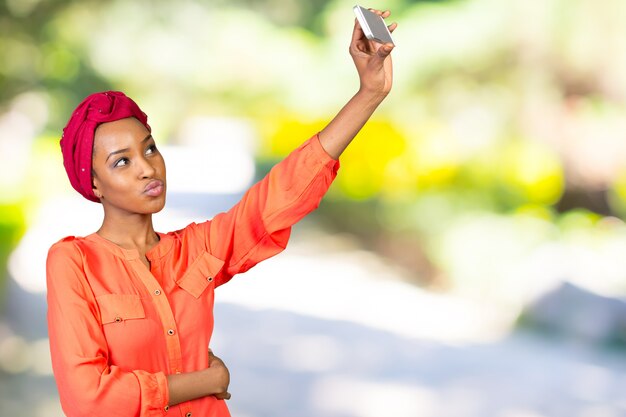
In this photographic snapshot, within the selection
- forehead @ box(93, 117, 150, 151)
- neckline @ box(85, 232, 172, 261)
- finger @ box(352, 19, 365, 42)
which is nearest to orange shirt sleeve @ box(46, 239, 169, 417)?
neckline @ box(85, 232, 172, 261)

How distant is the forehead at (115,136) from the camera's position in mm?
1543

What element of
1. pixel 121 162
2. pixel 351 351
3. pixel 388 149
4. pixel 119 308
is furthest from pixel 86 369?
pixel 388 149

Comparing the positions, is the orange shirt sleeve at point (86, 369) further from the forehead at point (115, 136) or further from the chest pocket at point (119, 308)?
the forehead at point (115, 136)

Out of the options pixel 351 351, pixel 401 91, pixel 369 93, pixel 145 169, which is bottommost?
pixel 145 169

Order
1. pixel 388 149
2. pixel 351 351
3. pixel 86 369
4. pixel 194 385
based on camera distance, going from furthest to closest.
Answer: pixel 388 149
pixel 351 351
pixel 194 385
pixel 86 369

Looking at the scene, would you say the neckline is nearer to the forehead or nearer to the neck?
the neck

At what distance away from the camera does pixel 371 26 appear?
1.45 meters

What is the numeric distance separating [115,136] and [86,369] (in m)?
0.37

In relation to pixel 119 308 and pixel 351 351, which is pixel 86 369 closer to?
A: pixel 119 308

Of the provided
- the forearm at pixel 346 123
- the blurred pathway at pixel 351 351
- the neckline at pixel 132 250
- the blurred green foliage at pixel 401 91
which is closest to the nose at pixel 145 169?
the neckline at pixel 132 250

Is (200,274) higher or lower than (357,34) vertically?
lower

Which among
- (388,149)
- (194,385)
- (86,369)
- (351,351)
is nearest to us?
(86,369)

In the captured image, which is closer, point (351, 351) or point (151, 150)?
point (151, 150)

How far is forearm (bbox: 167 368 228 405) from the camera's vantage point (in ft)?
4.88
